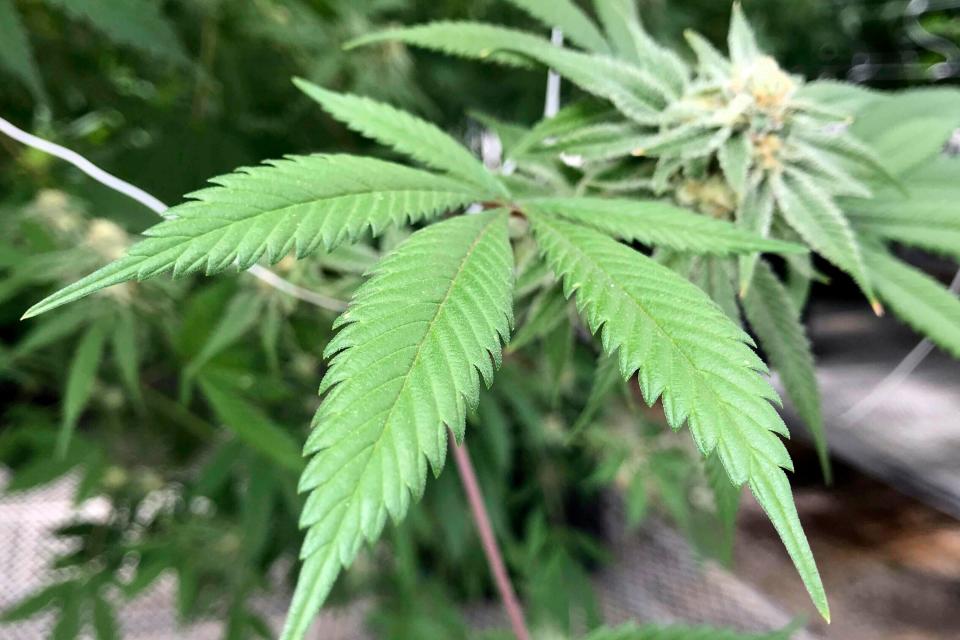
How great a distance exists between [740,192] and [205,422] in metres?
0.70

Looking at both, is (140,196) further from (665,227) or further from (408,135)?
(665,227)

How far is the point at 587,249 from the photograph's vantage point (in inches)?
9.8

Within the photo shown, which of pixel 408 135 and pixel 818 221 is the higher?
pixel 408 135

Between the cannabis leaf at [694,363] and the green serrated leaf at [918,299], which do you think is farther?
the green serrated leaf at [918,299]

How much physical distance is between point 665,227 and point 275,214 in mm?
152

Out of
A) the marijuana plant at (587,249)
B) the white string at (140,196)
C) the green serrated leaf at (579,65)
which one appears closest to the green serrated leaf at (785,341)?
the marijuana plant at (587,249)

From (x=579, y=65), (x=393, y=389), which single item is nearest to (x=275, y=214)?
(x=393, y=389)

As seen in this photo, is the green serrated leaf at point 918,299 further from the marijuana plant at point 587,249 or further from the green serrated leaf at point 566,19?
the green serrated leaf at point 566,19

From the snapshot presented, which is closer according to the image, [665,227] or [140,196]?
[665,227]

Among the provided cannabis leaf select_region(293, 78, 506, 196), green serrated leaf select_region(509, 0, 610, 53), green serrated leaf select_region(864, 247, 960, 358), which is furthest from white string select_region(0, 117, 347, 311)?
green serrated leaf select_region(864, 247, 960, 358)

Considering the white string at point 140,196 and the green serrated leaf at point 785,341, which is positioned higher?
the white string at point 140,196

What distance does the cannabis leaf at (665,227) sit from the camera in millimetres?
257

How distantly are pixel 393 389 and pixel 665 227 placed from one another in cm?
14

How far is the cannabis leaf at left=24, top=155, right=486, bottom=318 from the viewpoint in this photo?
7.7 inches
